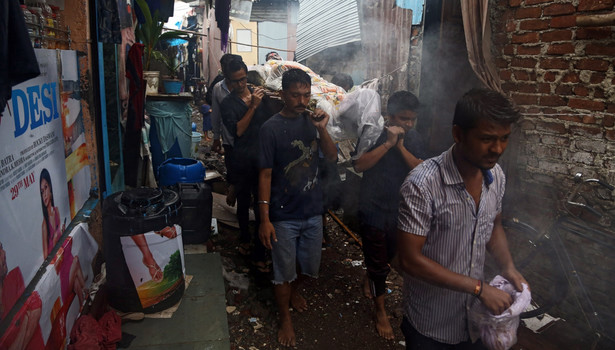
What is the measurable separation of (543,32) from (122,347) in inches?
178

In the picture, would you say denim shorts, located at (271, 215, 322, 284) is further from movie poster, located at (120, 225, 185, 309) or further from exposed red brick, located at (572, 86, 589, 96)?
exposed red brick, located at (572, 86, 589, 96)

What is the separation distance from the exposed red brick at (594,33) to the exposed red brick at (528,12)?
0.46m

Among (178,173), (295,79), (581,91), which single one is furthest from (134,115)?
(581,91)

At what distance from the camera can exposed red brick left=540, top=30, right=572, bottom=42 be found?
3666 millimetres

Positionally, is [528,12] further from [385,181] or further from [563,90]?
[385,181]

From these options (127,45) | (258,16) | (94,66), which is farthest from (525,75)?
(258,16)

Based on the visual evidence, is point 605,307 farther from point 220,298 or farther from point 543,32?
point 220,298

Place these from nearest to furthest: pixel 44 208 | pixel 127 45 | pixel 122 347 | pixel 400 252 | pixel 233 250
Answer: pixel 400 252
pixel 44 208
pixel 122 347
pixel 233 250
pixel 127 45

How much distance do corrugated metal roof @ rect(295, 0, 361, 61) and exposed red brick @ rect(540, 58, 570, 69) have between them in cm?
309

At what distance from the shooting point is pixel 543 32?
12.7 ft

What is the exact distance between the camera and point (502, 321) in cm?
188

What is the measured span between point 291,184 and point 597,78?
272 cm

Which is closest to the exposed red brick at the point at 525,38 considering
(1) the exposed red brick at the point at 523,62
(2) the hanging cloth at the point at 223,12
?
(1) the exposed red brick at the point at 523,62

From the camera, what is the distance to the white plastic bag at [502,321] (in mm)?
1887
